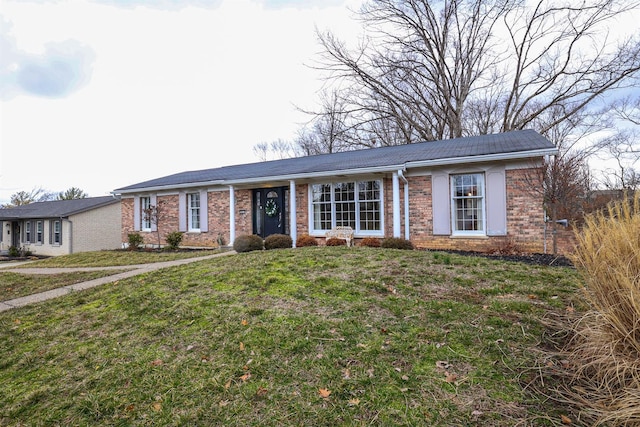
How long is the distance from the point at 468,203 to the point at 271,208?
24.8ft

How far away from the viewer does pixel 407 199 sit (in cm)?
1052

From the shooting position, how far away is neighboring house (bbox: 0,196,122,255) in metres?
21.8

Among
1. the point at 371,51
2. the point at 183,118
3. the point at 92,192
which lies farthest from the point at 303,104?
the point at 92,192

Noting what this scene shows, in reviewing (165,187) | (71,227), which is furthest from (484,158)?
(71,227)

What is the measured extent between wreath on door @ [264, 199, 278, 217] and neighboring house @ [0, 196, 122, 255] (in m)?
13.4

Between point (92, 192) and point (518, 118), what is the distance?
47449 millimetres

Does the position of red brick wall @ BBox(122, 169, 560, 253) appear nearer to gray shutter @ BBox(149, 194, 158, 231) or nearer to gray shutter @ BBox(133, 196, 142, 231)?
gray shutter @ BBox(149, 194, 158, 231)

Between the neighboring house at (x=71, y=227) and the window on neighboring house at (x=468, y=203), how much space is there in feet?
68.4

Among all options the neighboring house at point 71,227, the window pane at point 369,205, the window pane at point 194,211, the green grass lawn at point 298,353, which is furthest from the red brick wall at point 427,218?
the neighboring house at point 71,227

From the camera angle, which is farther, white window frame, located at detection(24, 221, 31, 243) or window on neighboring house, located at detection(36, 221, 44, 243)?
white window frame, located at detection(24, 221, 31, 243)

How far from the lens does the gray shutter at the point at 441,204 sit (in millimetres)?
9938

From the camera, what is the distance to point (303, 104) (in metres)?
18.6

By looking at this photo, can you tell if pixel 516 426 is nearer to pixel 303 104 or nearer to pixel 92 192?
pixel 303 104

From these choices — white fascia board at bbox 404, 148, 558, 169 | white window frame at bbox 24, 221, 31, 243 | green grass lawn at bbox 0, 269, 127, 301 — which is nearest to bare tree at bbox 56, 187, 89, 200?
white window frame at bbox 24, 221, 31, 243
